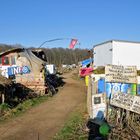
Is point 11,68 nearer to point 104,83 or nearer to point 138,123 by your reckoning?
point 104,83

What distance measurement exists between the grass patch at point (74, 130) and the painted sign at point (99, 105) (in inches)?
23.5

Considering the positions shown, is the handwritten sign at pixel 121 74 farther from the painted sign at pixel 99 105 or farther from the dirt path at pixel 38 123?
the dirt path at pixel 38 123

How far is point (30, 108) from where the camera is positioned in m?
14.7

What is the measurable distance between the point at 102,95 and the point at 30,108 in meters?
4.98

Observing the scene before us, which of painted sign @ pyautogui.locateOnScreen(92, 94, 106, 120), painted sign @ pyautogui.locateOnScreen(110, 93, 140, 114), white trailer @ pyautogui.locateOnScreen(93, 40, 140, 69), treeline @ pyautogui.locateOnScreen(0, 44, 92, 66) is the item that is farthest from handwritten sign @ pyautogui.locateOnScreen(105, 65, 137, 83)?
treeline @ pyautogui.locateOnScreen(0, 44, 92, 66)

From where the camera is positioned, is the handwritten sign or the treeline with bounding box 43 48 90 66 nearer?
the handwritten sign

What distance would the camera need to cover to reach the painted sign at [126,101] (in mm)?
9137

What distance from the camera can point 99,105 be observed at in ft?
36.1

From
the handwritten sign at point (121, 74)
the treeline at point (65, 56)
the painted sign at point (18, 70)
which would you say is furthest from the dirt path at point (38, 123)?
the treeline at point (65, 56)

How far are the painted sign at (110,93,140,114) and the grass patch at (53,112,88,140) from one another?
4.74 ft

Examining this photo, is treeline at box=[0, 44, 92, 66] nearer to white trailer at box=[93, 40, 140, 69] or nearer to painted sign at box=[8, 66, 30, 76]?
white trailer at box=[93, 40, 140, 69]

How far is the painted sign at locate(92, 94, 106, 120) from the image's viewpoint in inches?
429

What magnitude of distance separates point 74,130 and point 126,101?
2.03 m

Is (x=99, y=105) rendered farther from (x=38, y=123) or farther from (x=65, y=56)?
(x=65, y=56)
